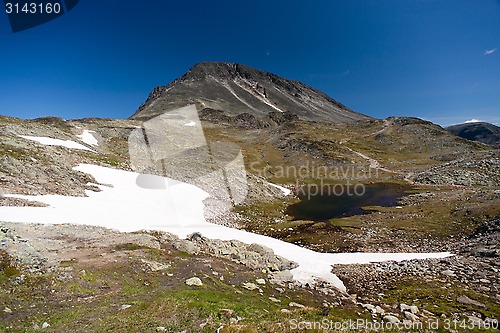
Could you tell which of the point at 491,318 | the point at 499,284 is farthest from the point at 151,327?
the point at 499,284

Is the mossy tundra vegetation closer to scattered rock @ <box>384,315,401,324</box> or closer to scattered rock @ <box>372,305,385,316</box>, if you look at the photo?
scattered rock @ <box>372,305,385,316</box>

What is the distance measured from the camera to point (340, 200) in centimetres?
7556

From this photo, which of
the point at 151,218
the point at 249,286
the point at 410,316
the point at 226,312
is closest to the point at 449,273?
the point at 410,316

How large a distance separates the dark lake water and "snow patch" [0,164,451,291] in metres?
22.2

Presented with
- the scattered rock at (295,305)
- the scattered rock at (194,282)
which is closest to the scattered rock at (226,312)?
the scattered rock at (194,282)

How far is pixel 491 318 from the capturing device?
18.9 m

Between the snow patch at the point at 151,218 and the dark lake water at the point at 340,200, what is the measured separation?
72.9ft

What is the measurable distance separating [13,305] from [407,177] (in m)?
122

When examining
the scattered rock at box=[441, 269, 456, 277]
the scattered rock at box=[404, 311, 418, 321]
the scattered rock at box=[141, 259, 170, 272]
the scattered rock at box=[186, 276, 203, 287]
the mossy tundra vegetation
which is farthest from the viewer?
the scattered rock at box=[441, 269, 456, 277]

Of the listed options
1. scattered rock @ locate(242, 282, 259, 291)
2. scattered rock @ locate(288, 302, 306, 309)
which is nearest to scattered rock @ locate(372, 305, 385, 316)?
scattered rock @ locate(288, 302, 306, 309)

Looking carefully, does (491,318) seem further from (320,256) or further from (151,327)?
(151,327)

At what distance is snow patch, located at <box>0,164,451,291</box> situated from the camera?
94.5 feet

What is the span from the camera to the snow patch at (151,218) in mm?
28797

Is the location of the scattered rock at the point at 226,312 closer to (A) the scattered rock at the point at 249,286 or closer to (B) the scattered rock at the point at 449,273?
(A) the scattered rock at the point at 249,286
